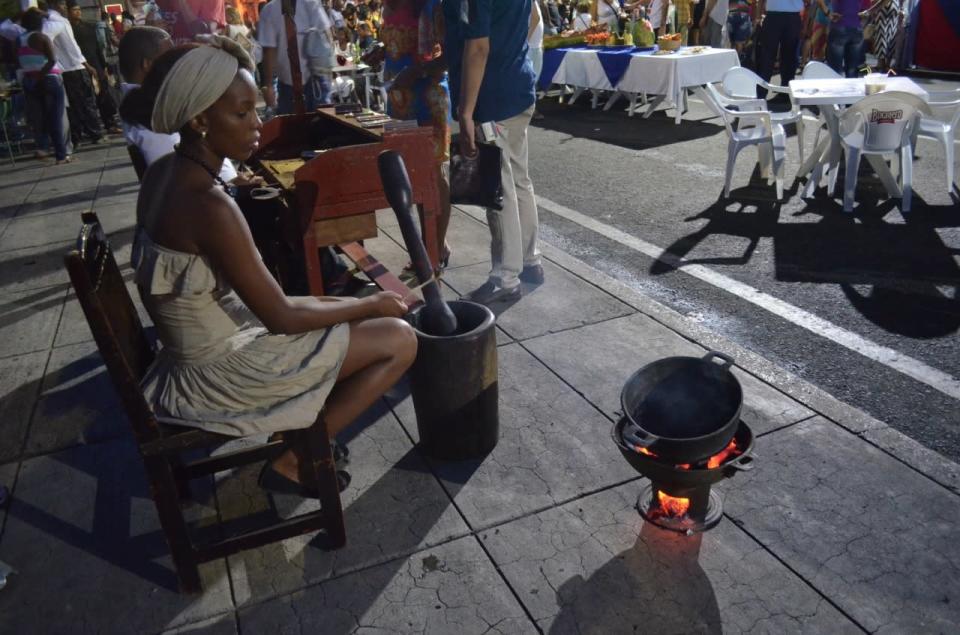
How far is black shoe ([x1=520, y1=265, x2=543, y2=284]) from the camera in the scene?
4.91 meters

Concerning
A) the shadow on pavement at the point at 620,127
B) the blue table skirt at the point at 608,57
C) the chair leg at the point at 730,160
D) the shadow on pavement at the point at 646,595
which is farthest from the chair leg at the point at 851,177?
the blue table skirt at the point at 608,57

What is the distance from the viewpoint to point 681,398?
254cm

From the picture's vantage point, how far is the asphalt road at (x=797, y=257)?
3.74 m

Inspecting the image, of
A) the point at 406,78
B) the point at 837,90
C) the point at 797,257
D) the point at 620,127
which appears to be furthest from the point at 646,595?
the point at 620,127

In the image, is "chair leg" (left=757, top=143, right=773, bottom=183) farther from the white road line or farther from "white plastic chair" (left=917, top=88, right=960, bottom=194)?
the white road line

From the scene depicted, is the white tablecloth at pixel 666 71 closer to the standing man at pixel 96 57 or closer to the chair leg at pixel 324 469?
the standing man at pixel 96 57

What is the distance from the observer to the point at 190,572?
2432mm

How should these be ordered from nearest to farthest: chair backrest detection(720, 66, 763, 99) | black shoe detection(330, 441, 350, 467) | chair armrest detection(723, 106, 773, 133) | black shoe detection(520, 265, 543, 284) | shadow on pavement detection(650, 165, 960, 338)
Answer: black shoe detection(330, 441, 350, 467), shadow on pavement detection(650, 165, 960, 338), black shoe detection(520, 265, 543, 284), chair armrest detection(723, 106, 773, 133), chair backrest detection(720, 66, 763, 99)

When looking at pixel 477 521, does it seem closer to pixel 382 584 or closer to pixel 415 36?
pixel 382 584

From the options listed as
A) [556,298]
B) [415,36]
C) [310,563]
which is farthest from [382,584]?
[415,36]

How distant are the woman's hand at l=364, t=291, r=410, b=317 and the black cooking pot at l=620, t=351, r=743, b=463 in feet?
2.75

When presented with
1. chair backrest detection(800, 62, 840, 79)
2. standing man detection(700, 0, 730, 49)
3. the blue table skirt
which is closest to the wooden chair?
chair backrest detection(800, 62, 840, 79)

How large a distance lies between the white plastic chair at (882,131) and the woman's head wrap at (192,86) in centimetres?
564

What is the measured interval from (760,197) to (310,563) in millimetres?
5742
